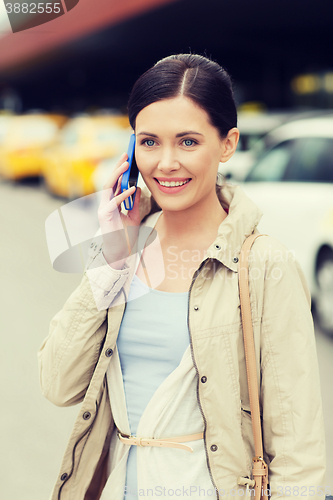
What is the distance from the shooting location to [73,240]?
2289 millimetres

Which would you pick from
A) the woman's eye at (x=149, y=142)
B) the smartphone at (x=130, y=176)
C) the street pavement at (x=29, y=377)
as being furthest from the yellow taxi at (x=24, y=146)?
the woman's eye at (x=149, y=142)

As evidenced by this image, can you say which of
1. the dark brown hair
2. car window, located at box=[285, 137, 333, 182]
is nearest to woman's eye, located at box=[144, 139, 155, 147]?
the dark brown hair

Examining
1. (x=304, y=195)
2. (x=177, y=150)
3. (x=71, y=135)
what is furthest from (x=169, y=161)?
(x=71, y=135)

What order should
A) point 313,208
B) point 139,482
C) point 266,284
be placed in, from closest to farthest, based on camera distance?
point 266,284, point 139,482, point 313,208

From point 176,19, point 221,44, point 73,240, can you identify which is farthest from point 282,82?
point 73,240

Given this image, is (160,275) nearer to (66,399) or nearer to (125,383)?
(125,383)

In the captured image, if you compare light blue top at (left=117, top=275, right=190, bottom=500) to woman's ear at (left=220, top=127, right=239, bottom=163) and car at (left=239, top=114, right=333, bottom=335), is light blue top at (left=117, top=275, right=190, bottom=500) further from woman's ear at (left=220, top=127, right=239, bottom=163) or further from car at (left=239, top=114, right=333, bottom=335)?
car at (left=239, top=114, right=333, bottom=335)

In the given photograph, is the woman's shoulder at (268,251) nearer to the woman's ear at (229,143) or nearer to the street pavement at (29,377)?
the woman's ear at (229,143)

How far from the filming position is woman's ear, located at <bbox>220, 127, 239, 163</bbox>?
173 centimetres

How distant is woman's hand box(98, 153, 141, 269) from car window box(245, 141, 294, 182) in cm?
415

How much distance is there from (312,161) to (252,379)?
4.25 metres

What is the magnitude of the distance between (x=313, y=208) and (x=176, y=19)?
10.4 metres

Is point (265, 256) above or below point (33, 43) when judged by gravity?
below

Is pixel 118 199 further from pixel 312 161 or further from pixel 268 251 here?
pixel 312 161
